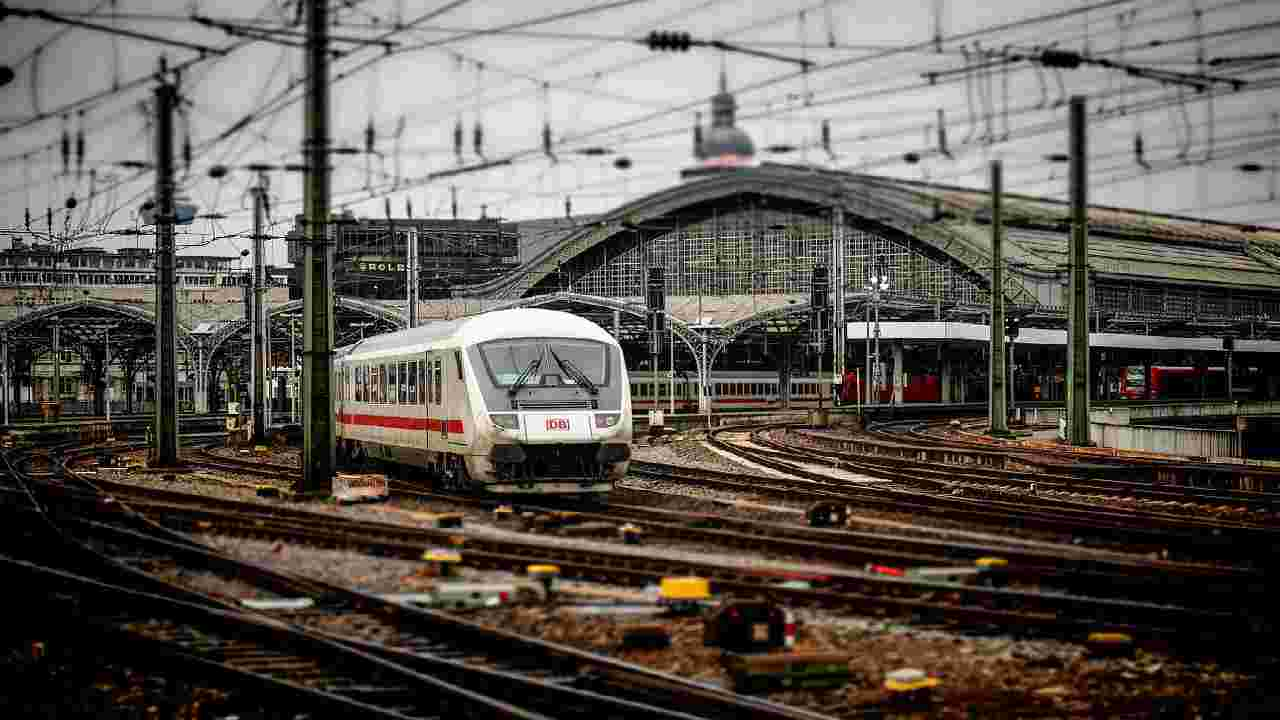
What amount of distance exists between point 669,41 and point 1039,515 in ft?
27.9

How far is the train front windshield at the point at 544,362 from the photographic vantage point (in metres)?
23.3

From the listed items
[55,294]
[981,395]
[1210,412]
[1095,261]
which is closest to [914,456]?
[1210,412]

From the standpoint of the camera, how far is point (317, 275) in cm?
2328

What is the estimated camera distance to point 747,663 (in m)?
9.98

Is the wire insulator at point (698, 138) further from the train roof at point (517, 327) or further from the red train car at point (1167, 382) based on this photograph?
the red train car at point (1167, 382)

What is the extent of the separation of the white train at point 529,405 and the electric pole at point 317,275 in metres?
2.09

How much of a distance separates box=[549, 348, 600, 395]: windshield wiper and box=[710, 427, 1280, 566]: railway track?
382 cm

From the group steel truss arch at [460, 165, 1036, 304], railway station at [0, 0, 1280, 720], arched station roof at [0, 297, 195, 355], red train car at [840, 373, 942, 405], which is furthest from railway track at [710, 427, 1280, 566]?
steel truss arch at [460, 165, 1036, 304]

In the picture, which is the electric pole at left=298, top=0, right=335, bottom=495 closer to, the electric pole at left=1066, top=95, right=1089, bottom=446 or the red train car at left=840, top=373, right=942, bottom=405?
the electric pole at left=1066, top=95, right=1089, bottom=446

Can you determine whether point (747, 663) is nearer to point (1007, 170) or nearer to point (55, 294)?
point (1007, 170)

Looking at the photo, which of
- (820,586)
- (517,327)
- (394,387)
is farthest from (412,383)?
(820,586)

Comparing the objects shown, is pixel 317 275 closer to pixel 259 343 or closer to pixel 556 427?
pixel 556 427

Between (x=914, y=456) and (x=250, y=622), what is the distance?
27398 millimetres

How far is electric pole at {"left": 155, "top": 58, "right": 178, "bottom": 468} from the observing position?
1151 inches
